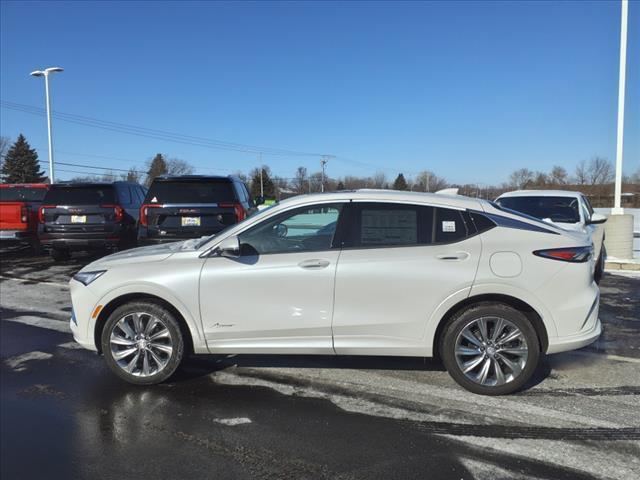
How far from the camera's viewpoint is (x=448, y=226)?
4.08m

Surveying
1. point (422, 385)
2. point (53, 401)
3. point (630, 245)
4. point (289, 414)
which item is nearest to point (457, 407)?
point (422, 385)

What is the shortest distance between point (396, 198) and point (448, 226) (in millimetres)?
507

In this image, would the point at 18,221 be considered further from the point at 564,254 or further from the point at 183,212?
the point at 564,254

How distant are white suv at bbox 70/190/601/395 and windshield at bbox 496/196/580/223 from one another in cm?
486

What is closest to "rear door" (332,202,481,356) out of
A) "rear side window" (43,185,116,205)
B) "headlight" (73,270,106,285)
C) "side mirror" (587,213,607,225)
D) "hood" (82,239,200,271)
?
"hood" (82,239,200,271)

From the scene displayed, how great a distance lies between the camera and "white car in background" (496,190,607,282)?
8.45 m

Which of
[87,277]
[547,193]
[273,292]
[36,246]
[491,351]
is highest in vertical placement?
[547,193]

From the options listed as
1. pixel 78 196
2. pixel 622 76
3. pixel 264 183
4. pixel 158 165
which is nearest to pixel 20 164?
pixel 158 165

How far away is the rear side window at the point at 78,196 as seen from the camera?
10250 mm

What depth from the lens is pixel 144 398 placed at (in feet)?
13.1

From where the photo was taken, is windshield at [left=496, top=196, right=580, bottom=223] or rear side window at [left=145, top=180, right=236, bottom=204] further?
windshield at [left=496, top=196, right=580, bottom=223]

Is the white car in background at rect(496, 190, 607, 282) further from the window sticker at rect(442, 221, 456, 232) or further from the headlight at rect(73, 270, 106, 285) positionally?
the headlight at rect(73, 270, 106, 285)

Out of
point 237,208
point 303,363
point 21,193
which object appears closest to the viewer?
point 303,363

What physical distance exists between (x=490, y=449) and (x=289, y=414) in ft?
4.79
